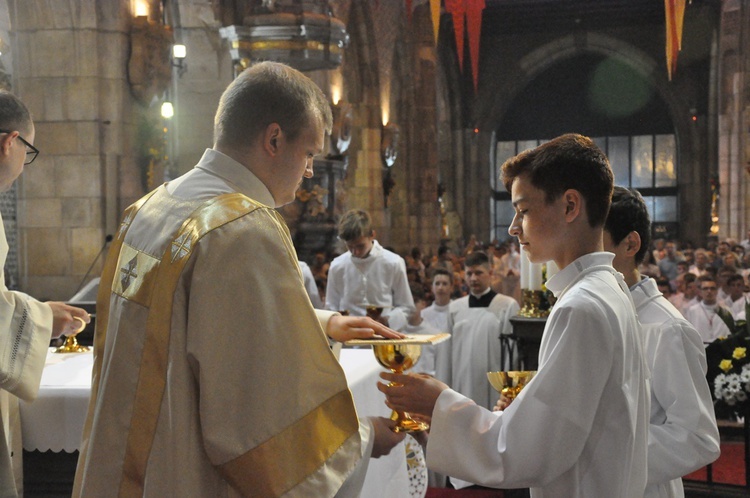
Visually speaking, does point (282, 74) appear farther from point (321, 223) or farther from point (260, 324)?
point (321, 223)

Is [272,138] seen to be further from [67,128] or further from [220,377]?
[67,128]

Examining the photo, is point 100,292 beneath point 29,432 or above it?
above

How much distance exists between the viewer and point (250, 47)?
10.2 metres

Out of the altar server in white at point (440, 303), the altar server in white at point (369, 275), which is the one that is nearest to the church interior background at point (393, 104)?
the altar server in white at point (369, 275)

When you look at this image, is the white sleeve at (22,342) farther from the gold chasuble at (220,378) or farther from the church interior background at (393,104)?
the church interior background at (393,104)

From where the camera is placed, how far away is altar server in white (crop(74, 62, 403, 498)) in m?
2.05

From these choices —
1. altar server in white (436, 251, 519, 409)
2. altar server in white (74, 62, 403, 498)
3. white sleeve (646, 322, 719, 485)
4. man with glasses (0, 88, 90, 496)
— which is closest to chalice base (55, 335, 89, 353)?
man with glasses (0, 88, 90, 496)

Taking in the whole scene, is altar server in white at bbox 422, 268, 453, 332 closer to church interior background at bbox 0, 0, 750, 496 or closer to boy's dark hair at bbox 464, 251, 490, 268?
boy's dark hair at bbox 464, 251, 490, 268

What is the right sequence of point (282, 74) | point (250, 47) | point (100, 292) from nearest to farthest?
point (282, 74)
point (100, 292)
point (250, 47)

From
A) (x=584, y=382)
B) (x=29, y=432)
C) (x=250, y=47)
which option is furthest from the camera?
(x=250, y=47)

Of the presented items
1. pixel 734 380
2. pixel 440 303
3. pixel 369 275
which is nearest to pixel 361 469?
pixel 734 380

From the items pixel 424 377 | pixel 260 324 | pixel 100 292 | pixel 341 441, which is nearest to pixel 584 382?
pixel 424 377

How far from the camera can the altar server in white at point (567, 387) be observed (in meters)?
2.04

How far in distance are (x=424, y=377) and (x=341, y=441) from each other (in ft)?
0.88
